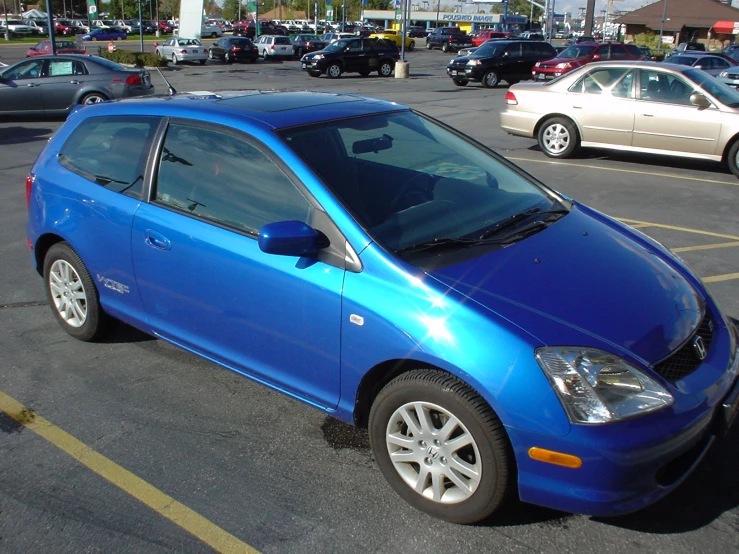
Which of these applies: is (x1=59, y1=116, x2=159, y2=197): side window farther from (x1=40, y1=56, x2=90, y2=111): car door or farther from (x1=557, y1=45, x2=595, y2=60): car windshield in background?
(x1=557, y1=45, x2=595, y2=60): car windshield in background

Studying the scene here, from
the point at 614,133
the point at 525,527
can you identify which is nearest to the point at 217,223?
the point at 525,527

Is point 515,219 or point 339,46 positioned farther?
point 339,46

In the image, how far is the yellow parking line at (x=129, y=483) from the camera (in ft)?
9.92

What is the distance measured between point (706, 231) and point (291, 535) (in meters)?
6.09

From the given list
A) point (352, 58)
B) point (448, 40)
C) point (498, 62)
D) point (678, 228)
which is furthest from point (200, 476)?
point (448, 40)

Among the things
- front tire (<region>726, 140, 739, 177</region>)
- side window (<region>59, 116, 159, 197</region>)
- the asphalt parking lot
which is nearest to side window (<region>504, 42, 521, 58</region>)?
front tire (<region>726, 140, 739, 177</region>)

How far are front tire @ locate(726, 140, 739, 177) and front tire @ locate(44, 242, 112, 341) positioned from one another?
8993 mm

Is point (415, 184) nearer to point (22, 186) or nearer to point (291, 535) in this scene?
point (291, 535)

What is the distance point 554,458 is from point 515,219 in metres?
1.41

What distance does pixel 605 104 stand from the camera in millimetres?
11141

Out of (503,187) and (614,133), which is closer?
(503,187)

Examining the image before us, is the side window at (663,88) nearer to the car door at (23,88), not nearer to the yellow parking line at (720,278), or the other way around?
the yellow parking line at (720,278)

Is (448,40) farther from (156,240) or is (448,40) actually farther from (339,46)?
(156,240)

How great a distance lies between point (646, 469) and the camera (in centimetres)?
275
